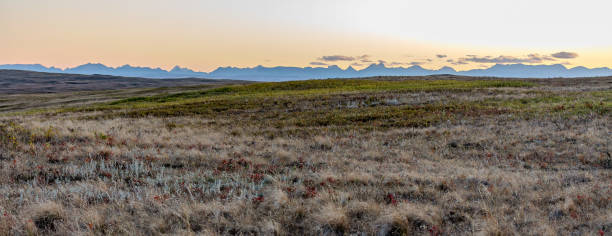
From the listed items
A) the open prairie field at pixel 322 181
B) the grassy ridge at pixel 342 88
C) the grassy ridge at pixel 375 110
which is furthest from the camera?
the grassy ridge at pixel 342 88

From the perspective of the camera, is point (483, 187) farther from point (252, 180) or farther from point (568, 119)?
point (568, 119)

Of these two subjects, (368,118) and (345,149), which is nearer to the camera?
(345,149)

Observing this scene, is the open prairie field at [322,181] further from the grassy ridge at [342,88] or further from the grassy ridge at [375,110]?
the grassy ridge at [342,88]

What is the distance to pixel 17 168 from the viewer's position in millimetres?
8484

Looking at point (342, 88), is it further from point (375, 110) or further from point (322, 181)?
point (322, 181)

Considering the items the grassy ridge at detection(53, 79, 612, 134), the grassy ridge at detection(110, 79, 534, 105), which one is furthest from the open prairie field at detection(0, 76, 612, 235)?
the grassy ridge at detection(110, 79, 534, 105)

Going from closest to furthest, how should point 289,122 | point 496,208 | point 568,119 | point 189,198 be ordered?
point 496,208 → point 189,198 → point 568,119 → point 289,122

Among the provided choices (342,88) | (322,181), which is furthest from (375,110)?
(342,88)

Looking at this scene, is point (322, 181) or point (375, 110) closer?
point (322, 181)

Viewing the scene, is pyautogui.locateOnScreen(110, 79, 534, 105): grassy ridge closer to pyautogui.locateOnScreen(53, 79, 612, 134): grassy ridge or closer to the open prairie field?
A: pyautogui.locateOnScreen(53, 79, 612, 134): grassy ridge

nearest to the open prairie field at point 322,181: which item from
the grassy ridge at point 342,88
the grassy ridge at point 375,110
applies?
the grassy ridge at point 375,110

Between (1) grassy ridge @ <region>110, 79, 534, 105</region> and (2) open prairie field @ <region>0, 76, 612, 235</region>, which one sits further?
(1) grassy ridge @ <region>110, 79, 534, 105</region>

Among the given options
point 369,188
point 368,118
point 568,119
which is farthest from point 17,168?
point 568,119

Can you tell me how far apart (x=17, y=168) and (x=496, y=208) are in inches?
433
